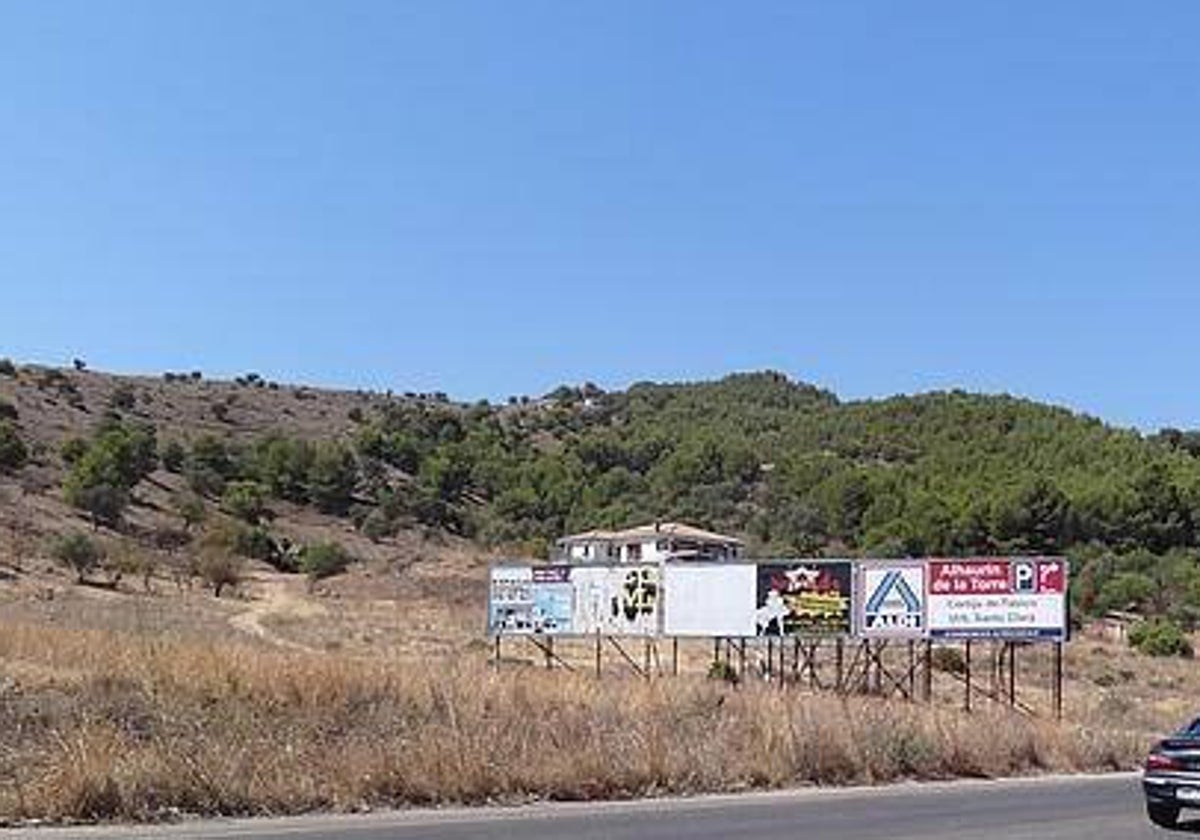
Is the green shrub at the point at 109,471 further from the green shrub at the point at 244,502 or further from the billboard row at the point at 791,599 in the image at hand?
the billboard row at the point at 791,599

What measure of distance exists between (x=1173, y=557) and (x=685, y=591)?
220ft

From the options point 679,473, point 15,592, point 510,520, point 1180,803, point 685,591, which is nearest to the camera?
point 1180,803

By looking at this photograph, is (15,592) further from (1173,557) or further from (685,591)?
(1173,557)

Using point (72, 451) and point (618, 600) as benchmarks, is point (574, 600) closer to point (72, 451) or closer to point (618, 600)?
point (618, 600)

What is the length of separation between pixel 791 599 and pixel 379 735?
105ft

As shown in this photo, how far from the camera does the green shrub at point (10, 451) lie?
100000mm

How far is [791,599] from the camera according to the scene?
172 feet

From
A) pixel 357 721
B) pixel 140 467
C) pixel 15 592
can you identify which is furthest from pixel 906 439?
pixel 357 721

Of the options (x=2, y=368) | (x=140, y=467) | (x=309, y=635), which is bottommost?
(x=309, y=635)

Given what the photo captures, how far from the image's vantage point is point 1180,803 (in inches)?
789

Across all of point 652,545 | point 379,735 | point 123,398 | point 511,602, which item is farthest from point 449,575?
point 379,735

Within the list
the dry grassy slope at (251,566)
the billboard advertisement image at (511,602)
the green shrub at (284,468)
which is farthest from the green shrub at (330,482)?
the billboard advertisement image at (511,602)

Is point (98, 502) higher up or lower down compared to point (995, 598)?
higher up

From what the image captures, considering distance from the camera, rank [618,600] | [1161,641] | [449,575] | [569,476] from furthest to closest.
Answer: [569,476]
[449,575]
[1161,641]
[618,600]
